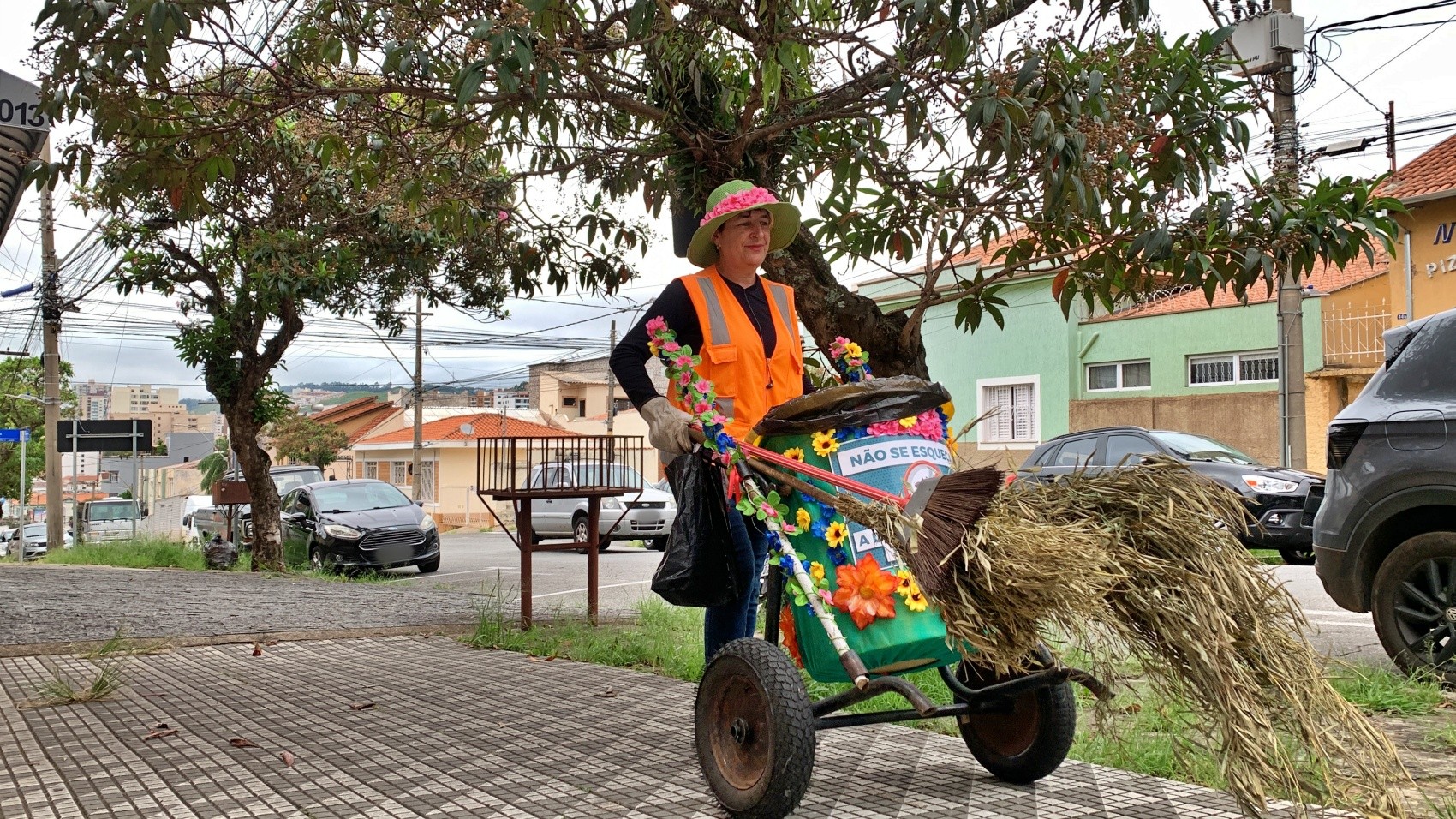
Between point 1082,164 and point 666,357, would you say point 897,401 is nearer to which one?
point 666,357

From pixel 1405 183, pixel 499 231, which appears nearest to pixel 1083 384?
pixel 1405 183

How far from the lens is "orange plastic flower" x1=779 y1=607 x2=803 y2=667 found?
3.55 meters

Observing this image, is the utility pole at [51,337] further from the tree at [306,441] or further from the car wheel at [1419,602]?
the tree at [306,441]

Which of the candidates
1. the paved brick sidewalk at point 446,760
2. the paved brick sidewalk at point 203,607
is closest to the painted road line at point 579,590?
the paved brick sidewalk at point 203,607

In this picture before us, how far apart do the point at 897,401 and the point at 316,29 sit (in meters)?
3.75

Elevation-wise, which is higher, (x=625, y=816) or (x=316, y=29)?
(x=316, y=29)

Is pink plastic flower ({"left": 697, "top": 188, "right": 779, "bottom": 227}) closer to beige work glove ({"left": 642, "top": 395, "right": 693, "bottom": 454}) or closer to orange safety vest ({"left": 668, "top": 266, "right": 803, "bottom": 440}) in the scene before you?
orange safety vest ({"left": 668, "top": 266, "right": 803, "bottom": 440})

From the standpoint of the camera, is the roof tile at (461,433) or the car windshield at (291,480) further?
the roof tile at (461,433)

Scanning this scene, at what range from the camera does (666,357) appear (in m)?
3.77

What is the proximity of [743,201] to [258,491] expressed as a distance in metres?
13.8

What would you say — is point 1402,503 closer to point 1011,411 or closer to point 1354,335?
point 1354,335

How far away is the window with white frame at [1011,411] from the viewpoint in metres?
26.9

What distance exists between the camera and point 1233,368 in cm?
2316

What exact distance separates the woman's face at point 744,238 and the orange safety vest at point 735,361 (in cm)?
10
